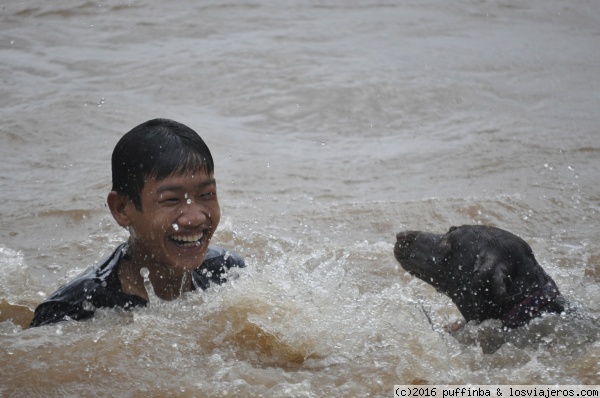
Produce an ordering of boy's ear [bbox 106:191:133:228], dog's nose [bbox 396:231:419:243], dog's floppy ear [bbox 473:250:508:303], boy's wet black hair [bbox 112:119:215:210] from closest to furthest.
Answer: boy's wet black hair [bbox 112:119:215:210] → boy's ear [bbox 106:191:133:228] → dog's floppy ear [bbox 473:250:508:303] → dog's nose [bbox 396:231:419:243]

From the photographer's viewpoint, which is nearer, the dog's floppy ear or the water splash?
the water splash

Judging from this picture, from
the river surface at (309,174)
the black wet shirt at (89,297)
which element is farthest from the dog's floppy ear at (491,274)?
the black wet shirt at (89,297)

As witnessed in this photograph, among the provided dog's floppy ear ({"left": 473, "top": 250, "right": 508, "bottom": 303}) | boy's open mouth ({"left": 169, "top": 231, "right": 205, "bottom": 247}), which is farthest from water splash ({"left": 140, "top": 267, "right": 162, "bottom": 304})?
dog's floppy ear ({"left": 473, "top": 250, "right": 508, "bottom": 303})

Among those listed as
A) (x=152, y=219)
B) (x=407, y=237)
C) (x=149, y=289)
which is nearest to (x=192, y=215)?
(x=152, y=219)

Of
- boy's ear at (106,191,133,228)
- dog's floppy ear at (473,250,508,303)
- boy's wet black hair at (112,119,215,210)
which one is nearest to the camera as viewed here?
boy's wet black hair at (112,119,215,210)

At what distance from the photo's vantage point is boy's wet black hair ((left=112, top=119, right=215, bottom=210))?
4.53 meters

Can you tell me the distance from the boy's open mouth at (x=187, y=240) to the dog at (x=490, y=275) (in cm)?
156

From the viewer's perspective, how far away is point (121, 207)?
15.4 feet

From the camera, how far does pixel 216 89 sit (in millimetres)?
11438

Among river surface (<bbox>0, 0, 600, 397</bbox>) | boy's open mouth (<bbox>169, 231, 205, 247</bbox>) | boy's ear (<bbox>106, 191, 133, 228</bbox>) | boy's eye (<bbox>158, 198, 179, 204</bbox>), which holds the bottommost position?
river surface (<bbox>0, 0, 600, 397</bbox>)

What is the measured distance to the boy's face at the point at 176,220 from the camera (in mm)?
4531

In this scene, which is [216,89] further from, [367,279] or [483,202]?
[367,279]

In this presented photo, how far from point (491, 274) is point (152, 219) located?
6.52 feet

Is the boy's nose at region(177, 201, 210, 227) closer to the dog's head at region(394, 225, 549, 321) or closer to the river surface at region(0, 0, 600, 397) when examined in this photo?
the river surface at region(0, 0, 600, 397)
